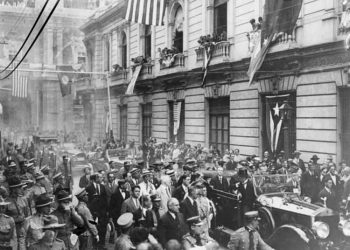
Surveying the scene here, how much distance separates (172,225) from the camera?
6.69m

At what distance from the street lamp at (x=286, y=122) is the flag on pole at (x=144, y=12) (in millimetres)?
4454

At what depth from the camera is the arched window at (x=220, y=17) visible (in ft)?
51.1

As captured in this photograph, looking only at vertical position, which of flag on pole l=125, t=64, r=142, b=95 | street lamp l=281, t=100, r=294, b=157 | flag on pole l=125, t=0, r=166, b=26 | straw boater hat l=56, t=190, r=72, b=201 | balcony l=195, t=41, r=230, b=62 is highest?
flag on pole l=125, t=0, r=166, b=26

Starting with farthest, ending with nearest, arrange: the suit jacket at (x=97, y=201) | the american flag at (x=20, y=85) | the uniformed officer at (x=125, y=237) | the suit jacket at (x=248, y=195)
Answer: the american flag at (x=20, y=85) → the suit jacket at (x=97, y=201) → the suit jacket at (x=248, y=195) → the uniformed officer at (x=125, y=237)

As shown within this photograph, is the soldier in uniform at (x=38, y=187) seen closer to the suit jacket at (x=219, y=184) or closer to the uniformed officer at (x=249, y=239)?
the suit jacket at (x=219, y=184)

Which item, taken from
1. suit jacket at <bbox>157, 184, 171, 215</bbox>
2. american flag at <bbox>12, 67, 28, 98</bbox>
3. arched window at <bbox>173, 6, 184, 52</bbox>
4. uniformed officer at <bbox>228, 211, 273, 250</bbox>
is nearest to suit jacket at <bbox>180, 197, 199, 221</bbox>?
suit jacket at <bbox>157, 184, 171, 215</bbox>

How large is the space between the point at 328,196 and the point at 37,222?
19.7ft

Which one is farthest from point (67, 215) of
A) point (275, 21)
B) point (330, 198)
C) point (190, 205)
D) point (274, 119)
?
point (275, 21)

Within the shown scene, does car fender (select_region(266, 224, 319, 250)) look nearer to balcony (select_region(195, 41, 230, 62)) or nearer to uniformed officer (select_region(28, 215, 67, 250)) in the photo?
uniformed officer (select_region(28, 215, 67, 250))

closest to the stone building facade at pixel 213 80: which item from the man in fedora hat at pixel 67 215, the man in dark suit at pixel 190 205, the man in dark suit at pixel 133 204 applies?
the man in dark suit at pixel 190 205

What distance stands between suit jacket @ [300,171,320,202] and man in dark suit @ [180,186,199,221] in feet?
9.28

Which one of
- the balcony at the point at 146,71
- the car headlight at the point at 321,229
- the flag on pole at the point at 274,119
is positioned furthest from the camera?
the balcony at the point at 146,71

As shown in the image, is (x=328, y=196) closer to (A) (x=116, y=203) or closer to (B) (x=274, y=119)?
(B) (x=274, y=119)

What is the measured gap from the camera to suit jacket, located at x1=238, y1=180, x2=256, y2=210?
8891mm
